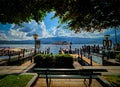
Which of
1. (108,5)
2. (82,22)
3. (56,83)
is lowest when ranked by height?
(56,83)

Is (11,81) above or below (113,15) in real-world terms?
below

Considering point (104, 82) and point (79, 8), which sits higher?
point (79, 8)

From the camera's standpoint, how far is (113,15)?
9898mm

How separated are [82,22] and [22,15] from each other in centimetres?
338

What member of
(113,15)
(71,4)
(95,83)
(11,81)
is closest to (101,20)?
(113,15)

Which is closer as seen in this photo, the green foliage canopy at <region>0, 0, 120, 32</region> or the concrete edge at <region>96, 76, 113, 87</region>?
the concrete edge at <region>96, 76, 113, 87</region>

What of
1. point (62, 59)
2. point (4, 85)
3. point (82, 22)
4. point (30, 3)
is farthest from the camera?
point (62, 59)

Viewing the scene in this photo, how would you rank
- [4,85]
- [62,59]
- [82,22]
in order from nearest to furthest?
[4,85] → [82,22] → [62,59]

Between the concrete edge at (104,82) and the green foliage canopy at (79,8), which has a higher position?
the green foliage canopy at (79,8)

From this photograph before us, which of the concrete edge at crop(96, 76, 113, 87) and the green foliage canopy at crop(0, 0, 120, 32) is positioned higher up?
the green foliage canopy at crop(0, 0, 120, 32)

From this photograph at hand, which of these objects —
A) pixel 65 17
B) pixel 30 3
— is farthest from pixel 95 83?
pixel 30 3

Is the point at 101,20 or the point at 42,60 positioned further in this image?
the point at 42,60

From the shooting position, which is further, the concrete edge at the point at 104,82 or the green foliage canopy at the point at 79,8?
the green foliage canopy at the point at 79,8

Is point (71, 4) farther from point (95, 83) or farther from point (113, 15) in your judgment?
point (95, 83)
